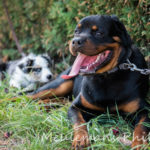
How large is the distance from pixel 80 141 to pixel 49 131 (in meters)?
0.48

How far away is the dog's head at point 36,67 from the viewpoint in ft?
19.0

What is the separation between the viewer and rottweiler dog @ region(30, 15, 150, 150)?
2786mm

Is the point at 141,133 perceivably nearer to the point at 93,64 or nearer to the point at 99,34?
the point at 93,64

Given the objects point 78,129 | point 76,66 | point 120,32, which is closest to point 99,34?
point 120,32

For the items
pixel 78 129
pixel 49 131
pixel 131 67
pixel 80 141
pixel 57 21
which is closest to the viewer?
pixel 80 141

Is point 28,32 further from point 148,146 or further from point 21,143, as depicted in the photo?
point 148,146

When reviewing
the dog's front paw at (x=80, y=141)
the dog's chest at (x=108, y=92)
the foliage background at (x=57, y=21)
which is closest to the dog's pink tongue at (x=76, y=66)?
the dog's chest at (x=108, y=92)

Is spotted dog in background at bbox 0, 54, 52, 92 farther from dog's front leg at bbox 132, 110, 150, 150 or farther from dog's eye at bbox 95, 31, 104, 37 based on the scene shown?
dog's front leg at bbox 132, 110, 150, 150

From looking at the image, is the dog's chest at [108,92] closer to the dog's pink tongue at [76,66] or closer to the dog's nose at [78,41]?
the dog's pink tongue at [76,66]

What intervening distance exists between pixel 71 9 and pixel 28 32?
2112mm

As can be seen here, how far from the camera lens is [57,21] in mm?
5461

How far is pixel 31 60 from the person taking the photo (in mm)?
6066

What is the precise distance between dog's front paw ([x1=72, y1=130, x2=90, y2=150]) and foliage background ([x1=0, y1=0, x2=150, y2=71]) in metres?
1.93

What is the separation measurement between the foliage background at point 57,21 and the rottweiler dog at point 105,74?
0.88 metres
